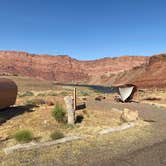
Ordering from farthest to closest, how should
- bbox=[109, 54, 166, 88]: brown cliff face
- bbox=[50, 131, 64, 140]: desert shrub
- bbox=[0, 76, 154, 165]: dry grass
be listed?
1. bbox=[109, 54, 166, 88]: brown cliff face
2. bbox=[50, 131, 64, 140]: desert shrub
3. bbox=[0, 76, 154, 165]: dry grass

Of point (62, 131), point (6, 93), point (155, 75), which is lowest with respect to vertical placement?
point (62, 131)

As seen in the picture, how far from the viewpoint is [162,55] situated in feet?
421

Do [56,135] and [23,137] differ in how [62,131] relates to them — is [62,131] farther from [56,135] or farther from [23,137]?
[23,137]

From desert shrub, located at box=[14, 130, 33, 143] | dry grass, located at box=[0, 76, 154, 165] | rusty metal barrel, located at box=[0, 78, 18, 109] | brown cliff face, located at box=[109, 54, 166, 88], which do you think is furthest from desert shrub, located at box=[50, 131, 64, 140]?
brown cliff face, located at box=[109, 54, 166, 88]

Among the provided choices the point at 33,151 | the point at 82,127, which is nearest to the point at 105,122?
the point at 82,127

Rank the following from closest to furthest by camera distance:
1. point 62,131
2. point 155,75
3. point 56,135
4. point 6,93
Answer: point 56,135 < point 62,131 < point 6,93 < point 155,75

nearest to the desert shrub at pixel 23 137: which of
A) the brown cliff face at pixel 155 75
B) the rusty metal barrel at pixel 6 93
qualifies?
the rusty metal barrel at pixel 6 93

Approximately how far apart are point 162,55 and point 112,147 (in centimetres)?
12112

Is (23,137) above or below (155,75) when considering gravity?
below

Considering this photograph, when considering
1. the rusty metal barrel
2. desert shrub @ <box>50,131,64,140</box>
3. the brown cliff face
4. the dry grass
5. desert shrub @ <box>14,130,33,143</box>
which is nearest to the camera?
the dry grass

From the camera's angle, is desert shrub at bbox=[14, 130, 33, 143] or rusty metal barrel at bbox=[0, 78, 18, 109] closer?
desert shrub at bbox=[14, 130, 33, 143]

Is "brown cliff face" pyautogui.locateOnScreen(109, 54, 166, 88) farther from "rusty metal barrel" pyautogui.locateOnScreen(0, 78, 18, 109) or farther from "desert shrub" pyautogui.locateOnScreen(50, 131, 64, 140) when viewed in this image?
"desert shrub" pyautogui.locateOnScreen(50, 131, 64, 140)

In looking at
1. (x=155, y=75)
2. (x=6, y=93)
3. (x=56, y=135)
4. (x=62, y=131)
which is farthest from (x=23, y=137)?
(x=155, y=75)

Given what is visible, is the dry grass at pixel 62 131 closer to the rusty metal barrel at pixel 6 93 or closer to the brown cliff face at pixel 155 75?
the rusty metal barrel at pixel 6 93
